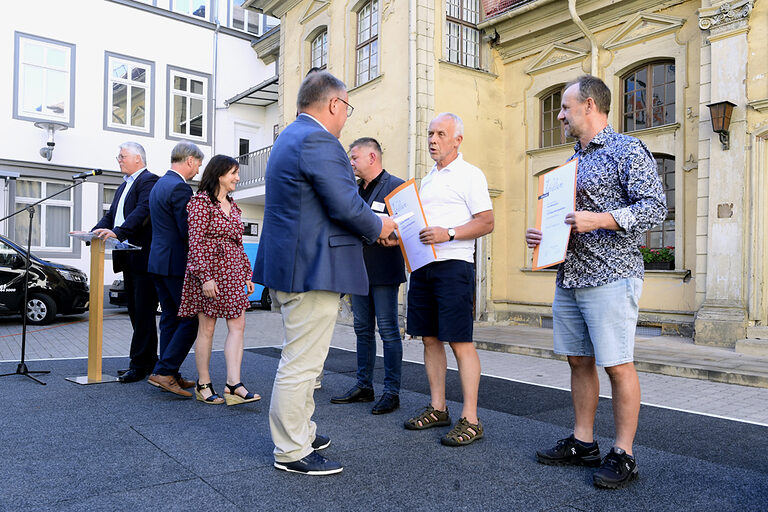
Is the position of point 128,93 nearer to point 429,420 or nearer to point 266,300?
point 266,300

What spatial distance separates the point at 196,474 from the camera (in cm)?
292

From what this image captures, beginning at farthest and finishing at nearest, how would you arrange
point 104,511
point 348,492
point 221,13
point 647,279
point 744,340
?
point 221,13
point 647,279
point 744,340
point 348,492
point 104,511

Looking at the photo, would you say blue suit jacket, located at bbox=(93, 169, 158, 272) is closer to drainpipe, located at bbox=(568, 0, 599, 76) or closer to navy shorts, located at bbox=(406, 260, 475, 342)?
navy shorts, located at bbox=(406, 260, 475, 342)

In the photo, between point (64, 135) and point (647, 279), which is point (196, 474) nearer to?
point (647, 279)

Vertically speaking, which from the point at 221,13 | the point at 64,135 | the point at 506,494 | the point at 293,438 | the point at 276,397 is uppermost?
the point at 221,13

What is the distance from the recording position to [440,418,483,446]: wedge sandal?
138 inches

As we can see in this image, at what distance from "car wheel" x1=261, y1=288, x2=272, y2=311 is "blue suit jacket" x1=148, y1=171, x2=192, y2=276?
11220mm

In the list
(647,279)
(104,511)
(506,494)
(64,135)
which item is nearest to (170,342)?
(104,511)

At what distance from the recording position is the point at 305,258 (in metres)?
2.96

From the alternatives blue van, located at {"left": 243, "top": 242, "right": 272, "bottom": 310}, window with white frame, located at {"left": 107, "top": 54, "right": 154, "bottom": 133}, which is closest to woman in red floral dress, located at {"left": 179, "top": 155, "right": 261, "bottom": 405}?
blue van, located at {"left": 243, "top": 242, "right": 272, "bottom": 310}

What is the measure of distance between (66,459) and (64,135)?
54.6 feet

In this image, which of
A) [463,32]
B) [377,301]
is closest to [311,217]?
[377,301]

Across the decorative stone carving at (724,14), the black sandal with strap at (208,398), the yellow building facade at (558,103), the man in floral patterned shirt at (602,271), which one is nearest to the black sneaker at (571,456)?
the man in floral patterned shirt at (602,271)

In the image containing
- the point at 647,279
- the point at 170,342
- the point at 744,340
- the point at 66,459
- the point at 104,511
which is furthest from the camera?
the point at 647,279
